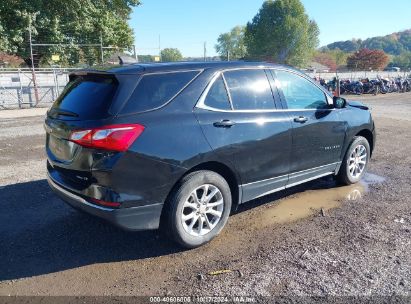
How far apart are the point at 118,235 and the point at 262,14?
8536 cm

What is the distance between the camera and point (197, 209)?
367 centimetres

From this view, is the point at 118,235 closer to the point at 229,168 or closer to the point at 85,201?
the point at 85,201

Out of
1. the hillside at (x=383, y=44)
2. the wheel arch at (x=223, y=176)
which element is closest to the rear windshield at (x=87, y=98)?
the wheel arch at (x=223, y=176)

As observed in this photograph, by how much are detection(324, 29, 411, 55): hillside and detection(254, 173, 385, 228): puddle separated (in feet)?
532

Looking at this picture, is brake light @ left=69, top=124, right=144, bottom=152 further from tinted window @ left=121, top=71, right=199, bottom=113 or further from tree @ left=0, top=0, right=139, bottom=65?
tree @ left=0, top=0, right=139, bottom=65

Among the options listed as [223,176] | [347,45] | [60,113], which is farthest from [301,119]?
[347,45]

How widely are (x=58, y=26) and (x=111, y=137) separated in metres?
27.2

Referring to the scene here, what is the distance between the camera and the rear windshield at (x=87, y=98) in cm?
328

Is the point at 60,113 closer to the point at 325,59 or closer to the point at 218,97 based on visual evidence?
the point at 218,97

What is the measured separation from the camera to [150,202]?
3.32m

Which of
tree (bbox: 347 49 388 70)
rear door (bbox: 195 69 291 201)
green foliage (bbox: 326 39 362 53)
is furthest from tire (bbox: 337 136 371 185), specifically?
green foliage (bbox: 326 39 362 53)

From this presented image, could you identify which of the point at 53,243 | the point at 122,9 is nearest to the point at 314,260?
the point at 53,243

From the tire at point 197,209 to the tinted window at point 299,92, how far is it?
1450 mm

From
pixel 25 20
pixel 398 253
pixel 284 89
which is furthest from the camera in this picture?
pixel 25 20
